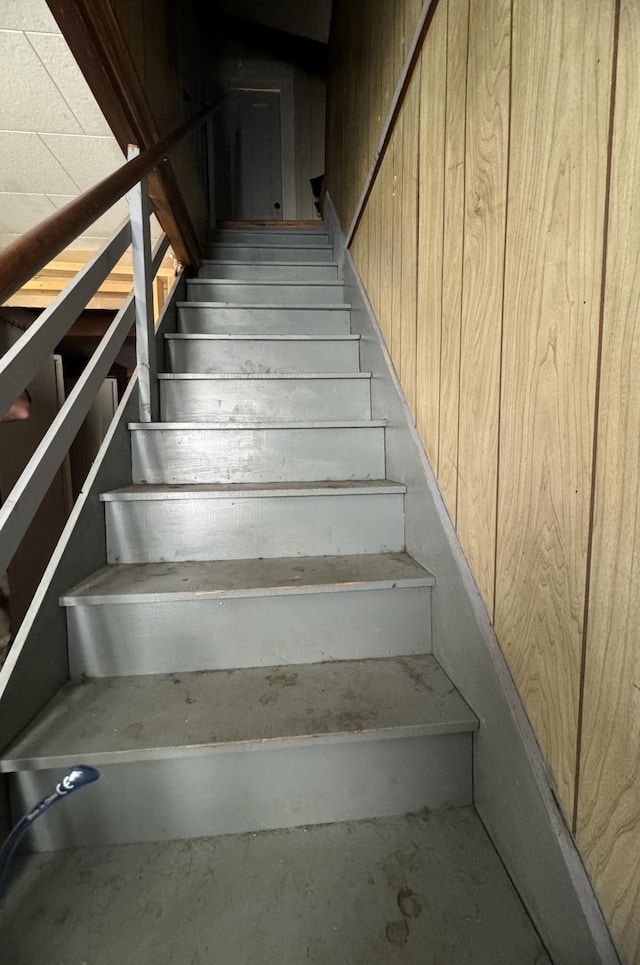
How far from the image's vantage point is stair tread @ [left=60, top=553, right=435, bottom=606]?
99 centimetres

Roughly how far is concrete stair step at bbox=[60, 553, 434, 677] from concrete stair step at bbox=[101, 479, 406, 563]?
0.42 ft

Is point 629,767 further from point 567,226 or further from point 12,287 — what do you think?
point 12,287

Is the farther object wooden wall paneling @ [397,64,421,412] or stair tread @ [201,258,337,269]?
stair tread @ [201,258,337,269]

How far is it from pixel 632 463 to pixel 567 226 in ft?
1.10

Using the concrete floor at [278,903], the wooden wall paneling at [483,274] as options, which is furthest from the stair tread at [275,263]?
the concrete floor at [278,903]

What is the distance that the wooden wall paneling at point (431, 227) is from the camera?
1.00 m

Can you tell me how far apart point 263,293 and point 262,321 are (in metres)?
0.28

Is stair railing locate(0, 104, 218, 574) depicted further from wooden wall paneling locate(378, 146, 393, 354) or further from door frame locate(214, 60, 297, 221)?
door frame locate(214, 60, 297, 221)

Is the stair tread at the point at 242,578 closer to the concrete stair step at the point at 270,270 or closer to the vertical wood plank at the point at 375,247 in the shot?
the vertical wood plank at the point at 375,247

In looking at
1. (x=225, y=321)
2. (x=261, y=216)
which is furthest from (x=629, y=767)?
(x=261, y=216)

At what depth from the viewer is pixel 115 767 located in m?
0.81

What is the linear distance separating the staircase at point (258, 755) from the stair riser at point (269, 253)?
1878 mm

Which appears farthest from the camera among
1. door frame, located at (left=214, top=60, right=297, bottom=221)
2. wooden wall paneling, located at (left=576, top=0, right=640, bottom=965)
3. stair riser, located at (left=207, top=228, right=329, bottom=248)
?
door frame, located at (left=214, top=60, right=297, bottom=221)

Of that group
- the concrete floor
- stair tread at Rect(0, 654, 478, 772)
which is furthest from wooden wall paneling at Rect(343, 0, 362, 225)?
the concrete floor
